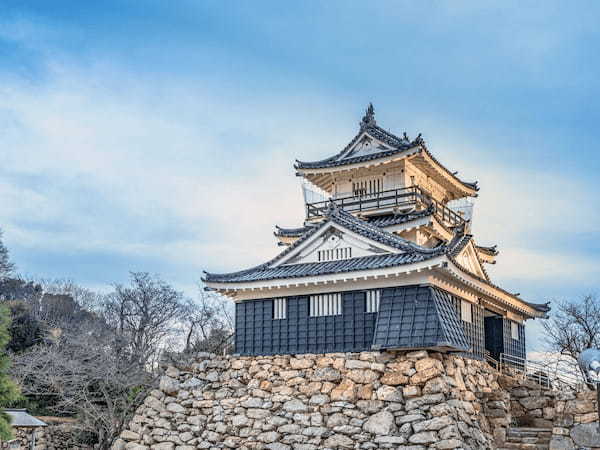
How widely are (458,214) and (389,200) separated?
129 inches

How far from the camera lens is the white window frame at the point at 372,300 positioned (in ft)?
59.9

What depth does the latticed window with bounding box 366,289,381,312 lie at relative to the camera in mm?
18266

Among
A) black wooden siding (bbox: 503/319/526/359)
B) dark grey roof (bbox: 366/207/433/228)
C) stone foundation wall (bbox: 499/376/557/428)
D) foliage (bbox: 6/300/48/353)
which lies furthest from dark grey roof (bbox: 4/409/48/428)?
black wooden siding (bbox: 503/319/526/359)

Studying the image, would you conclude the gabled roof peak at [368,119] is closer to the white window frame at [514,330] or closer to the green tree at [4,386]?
the white window frame at [514,330]

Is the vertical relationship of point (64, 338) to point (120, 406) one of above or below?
above

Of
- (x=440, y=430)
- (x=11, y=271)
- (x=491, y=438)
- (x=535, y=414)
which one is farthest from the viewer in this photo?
(x=11, y=271)

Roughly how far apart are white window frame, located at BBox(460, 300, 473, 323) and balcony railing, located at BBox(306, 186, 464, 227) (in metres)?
3.61

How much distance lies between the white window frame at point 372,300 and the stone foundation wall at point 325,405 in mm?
1388

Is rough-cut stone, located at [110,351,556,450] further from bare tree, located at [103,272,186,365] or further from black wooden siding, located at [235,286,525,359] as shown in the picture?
bare tree, located at [103,272,186,365]

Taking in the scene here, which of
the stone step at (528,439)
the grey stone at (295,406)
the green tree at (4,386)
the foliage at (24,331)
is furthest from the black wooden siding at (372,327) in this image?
the foliage at (24,331)

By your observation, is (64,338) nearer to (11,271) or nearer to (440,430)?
(11,271)

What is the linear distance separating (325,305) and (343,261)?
56.4 inches

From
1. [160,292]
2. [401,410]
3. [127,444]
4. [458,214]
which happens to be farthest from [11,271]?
[401,410]

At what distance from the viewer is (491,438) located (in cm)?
1694
